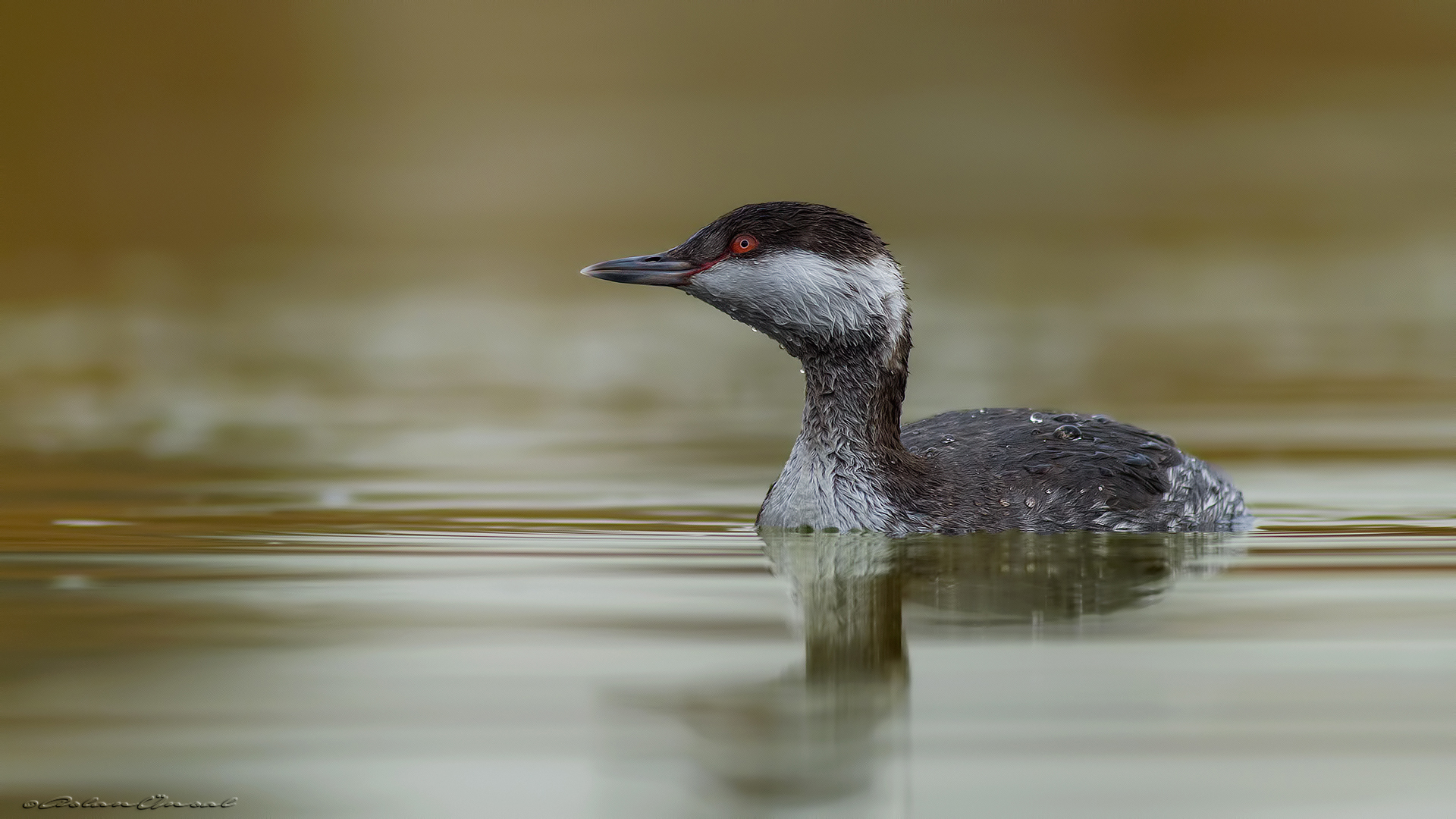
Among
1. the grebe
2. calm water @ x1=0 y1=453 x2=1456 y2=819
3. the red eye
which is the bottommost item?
calm water @ x1=0 y1=453 x2=1456 y2=819

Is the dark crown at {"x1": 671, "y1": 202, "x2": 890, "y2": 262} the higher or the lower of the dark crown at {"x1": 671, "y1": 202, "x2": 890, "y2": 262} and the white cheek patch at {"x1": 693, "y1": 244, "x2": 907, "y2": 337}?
the higher

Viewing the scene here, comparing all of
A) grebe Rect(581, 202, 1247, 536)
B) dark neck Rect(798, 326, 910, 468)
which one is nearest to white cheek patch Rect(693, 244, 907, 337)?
grebe Rect(581, 202, 1247, 536)

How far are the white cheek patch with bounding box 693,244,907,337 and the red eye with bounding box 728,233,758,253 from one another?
5cm

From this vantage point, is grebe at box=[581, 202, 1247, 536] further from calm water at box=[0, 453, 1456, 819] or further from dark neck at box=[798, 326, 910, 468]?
calm water at box=[0, 453, 1456, 819]

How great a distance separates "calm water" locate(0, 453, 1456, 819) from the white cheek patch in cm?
92

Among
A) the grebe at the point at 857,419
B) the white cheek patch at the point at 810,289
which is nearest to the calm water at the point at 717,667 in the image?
the grebe at the point at 857,419

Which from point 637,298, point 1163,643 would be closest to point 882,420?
point 1163,643

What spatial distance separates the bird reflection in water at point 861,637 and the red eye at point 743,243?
3.95 feet

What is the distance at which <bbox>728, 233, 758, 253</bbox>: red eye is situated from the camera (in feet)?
27.6

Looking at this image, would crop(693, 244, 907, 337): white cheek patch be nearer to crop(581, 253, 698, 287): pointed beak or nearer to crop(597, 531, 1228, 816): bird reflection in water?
crop(581, 253, 698, 287): pointed beak

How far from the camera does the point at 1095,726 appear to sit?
5180mm

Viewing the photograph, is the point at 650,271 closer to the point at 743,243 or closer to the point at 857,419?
the point at 743,243

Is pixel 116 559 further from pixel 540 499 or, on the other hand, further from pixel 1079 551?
pixel 1079 551

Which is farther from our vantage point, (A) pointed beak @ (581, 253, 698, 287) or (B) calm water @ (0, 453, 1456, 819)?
(A) pointed beak @ (581, 253, 698, 287)
